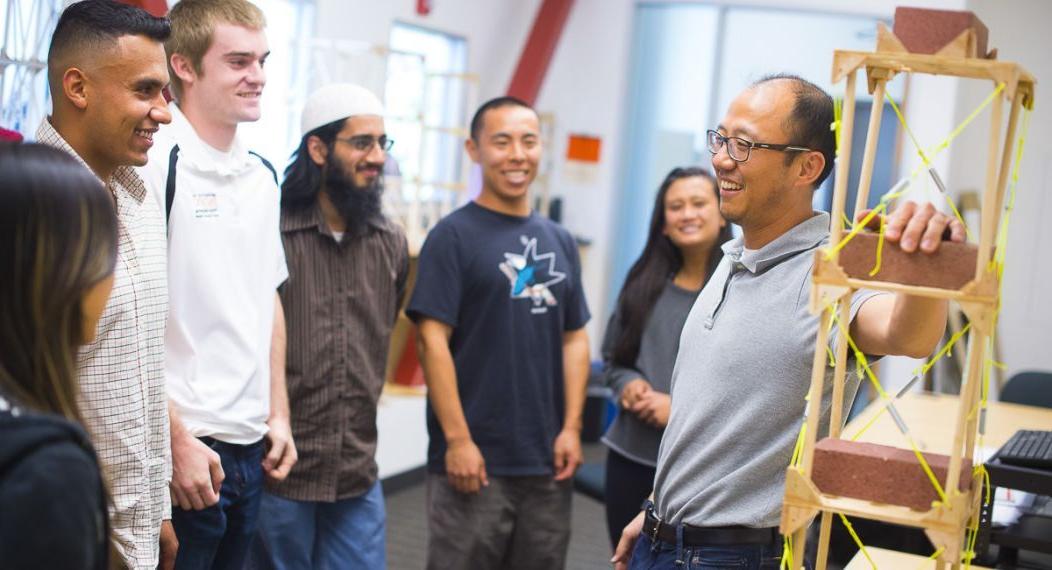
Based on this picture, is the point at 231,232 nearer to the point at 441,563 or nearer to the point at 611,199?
the point at 441,563

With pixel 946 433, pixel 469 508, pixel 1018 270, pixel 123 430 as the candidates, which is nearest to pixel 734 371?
pixel 123 430

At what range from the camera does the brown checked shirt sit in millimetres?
2744

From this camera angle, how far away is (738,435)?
1.87m

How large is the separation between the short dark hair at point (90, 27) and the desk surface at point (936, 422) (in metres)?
2.44

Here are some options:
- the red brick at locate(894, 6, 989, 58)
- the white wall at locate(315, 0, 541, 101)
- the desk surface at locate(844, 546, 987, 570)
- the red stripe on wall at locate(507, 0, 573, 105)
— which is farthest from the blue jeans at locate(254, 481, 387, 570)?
the red stripe on wall at locate(507, 0, 573, 105)

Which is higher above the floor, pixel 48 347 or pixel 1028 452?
pixel 48 347

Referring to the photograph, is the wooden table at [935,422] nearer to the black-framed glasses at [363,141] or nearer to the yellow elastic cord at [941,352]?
the yellow elastic cord at [941,352]

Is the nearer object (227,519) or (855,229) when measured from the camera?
(855,229)

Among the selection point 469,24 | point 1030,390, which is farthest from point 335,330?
point 469,24

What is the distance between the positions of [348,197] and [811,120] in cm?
133

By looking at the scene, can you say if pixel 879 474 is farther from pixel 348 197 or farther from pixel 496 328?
pixel 348 197

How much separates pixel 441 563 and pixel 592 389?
3553mm

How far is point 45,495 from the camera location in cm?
111

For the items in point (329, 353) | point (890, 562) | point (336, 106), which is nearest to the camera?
point (890, 562)
